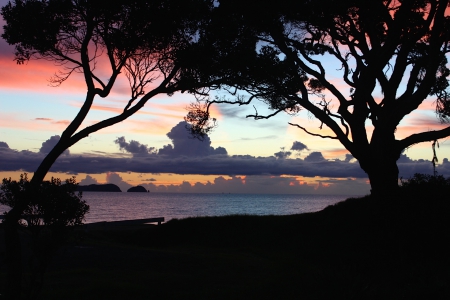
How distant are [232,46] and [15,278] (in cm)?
844

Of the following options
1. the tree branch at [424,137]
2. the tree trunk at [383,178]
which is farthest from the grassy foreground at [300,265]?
the tree branch at [424,137]

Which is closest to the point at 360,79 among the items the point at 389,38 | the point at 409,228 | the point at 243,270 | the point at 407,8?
the point at 389,38

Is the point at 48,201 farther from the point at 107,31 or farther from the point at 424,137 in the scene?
the point at 424,137

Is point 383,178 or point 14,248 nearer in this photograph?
point 14,248

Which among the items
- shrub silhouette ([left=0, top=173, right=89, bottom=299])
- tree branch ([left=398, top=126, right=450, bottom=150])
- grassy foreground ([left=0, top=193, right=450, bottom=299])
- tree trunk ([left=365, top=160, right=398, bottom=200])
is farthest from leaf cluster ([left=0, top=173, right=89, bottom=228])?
tree branch ([left=398, top=126, right=450, bottom=150])

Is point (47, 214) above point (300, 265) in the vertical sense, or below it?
above

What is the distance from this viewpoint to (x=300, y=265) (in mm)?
15727

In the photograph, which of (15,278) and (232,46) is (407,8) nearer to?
(232,46)

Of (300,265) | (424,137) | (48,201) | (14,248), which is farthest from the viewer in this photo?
(300,265)

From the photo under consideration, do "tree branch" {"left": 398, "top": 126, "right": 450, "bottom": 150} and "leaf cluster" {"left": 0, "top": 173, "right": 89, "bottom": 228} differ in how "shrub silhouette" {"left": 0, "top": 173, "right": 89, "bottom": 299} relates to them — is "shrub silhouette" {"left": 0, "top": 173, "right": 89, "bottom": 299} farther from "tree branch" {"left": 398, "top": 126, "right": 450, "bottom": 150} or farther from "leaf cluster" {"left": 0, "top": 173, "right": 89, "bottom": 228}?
"tree branch" {"left": 398, "top": 126, "right": 450, "bottom": 150}

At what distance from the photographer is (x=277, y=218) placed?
2422 centimetres

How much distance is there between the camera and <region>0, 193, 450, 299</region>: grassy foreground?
414 inches

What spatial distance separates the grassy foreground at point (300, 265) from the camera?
10.5 metres

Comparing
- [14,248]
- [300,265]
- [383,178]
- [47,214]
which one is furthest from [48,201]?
[383,178]
